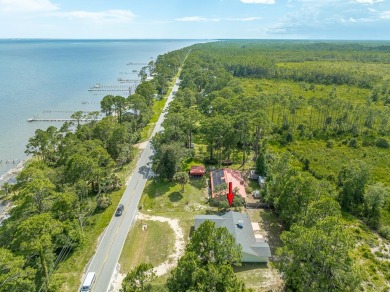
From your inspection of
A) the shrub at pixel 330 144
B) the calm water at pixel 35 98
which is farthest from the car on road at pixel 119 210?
the shrub at pixel 330 144

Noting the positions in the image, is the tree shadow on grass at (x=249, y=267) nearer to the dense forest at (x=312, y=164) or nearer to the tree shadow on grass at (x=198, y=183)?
the dense forest at (x=312, y=164)

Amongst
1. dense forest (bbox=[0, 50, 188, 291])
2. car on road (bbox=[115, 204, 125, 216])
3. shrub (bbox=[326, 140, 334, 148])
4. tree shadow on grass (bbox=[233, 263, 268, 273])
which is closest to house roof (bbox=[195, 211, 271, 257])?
tree shadow on grass (bbox=[233, 263, 268, 273])

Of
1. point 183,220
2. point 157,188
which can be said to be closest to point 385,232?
point 183,220

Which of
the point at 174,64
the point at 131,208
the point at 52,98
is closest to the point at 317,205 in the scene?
the point at 131,208

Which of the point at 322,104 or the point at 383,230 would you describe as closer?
the point at 383,230

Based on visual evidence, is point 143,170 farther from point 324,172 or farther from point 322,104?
point 322,104

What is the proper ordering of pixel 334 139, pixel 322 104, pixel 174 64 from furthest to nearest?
pixel 174 64 < pixel 322 104 < pixel 334 139
